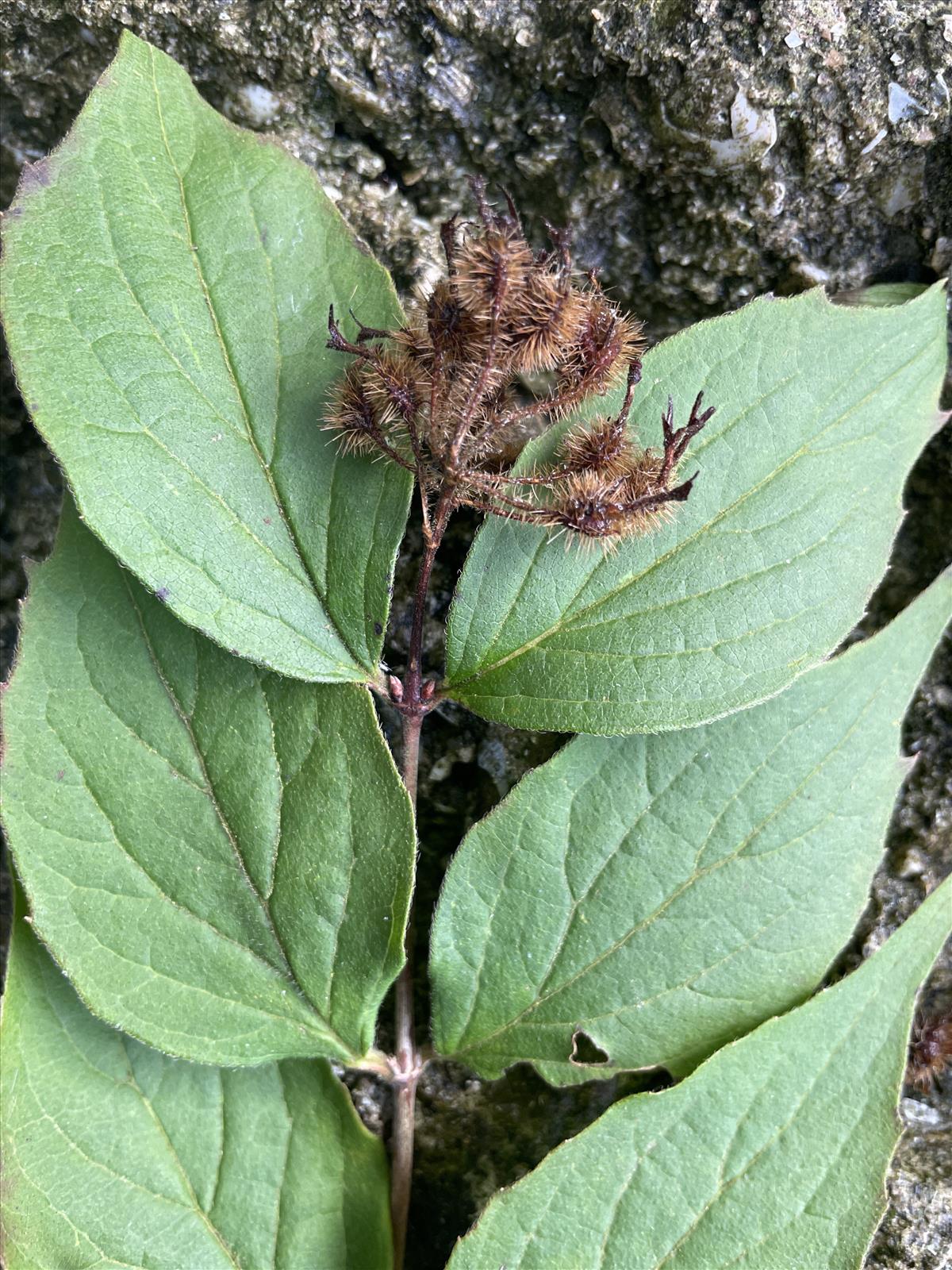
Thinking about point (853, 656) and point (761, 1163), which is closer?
point (761, 1163)

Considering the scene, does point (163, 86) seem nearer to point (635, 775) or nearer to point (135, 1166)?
point (635, 775)

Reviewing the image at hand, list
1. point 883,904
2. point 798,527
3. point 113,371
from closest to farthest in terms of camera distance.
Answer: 1. point 113,371
2. point 798,527
3. point 883,904

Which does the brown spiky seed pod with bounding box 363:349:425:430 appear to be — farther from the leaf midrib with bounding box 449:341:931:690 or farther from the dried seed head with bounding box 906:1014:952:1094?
the dried seed head with bounding box 906:1014:952:1094

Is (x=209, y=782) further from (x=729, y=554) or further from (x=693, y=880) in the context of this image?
(x=729, y=554)


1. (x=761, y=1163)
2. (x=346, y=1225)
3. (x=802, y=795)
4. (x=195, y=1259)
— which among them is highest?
(x=802, y=795)

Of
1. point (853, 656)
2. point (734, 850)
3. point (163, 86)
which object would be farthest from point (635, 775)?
point (163, 86)

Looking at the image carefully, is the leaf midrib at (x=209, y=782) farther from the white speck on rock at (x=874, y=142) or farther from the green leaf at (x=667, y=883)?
the white speck on rock at (x=874, y=142)

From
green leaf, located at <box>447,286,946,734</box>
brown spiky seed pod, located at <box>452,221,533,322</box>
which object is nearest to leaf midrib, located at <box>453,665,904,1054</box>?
green leaf, located at <box>447,286,946,734</box>
